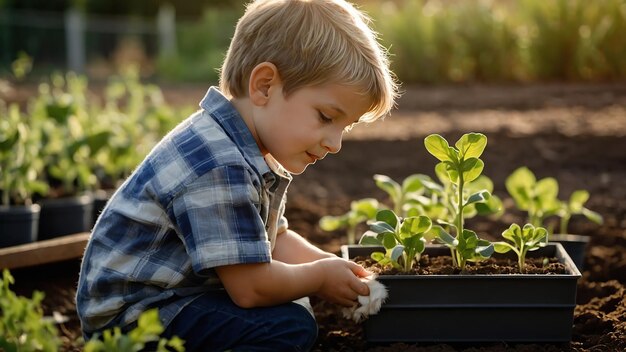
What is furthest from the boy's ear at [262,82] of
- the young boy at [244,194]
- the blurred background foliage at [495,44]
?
the blurred background foliage at [495,44]

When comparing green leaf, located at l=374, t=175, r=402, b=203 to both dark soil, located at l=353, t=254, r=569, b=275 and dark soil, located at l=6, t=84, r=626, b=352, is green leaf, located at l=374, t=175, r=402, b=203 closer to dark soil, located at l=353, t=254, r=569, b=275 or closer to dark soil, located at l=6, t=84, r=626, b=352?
dark soil, located at l=353, t=254, r=569, b=275

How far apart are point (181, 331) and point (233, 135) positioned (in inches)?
20.1

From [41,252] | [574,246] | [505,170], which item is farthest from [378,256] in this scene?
[505,170]

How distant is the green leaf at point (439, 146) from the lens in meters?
2.25

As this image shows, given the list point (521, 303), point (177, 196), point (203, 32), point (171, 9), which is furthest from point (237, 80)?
point (171, 9)

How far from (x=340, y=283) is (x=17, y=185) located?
5.58 feet

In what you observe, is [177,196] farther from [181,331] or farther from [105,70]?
[105,70]

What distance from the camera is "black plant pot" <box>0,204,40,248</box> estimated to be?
337cm

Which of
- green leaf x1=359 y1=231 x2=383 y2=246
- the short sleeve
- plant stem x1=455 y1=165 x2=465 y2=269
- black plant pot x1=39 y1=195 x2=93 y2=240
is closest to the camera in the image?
the short sleeve

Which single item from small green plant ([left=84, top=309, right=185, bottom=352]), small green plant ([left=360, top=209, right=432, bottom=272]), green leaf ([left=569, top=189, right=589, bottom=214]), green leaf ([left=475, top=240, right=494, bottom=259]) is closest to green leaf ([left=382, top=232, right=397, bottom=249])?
small green plant ([left=360, top=209, right=432, bottom=272])

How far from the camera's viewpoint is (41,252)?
3191 mm

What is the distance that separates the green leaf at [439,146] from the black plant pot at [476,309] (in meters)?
0.31

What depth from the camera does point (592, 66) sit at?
10984 millimetres

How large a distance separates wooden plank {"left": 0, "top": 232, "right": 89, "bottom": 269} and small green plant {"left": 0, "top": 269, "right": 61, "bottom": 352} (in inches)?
57.8
